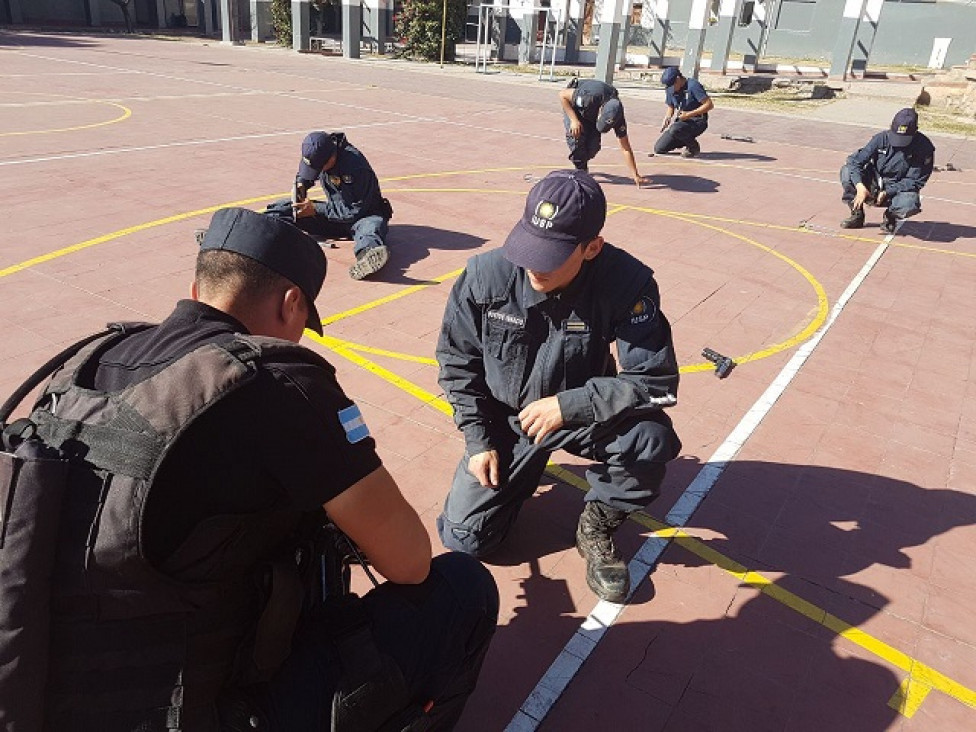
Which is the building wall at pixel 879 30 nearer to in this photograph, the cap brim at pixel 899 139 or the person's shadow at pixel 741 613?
the cap brim at pixel 899 139

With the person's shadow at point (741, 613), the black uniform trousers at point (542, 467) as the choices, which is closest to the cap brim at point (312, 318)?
the black uniform trousers at point (542, 467)

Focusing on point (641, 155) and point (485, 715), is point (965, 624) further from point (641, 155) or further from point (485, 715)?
point (641, 155)

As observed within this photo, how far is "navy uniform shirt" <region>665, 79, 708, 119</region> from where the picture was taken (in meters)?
12.7

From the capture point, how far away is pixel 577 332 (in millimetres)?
3131

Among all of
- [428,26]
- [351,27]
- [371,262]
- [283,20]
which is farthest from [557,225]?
[283,20]

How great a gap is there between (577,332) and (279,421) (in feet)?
5.81

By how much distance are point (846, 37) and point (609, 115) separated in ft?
70.5

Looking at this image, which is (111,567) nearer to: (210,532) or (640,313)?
(210,532)

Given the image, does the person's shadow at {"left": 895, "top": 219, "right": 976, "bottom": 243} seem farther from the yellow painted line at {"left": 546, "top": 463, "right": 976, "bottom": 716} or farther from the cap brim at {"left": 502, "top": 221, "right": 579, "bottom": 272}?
the cap brim at {"left": 502, "top": 221, "right": 579, "bottom": 272}

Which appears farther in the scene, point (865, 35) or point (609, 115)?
point (865, 35)

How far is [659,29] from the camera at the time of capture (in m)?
30.2

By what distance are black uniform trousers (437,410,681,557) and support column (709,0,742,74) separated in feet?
87.2

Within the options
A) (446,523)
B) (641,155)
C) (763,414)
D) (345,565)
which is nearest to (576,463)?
(446,523)

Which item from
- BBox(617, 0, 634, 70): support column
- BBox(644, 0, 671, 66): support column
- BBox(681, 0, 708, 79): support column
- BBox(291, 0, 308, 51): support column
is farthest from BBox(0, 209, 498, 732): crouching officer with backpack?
BBox(291, 0, 308, 51): support column
